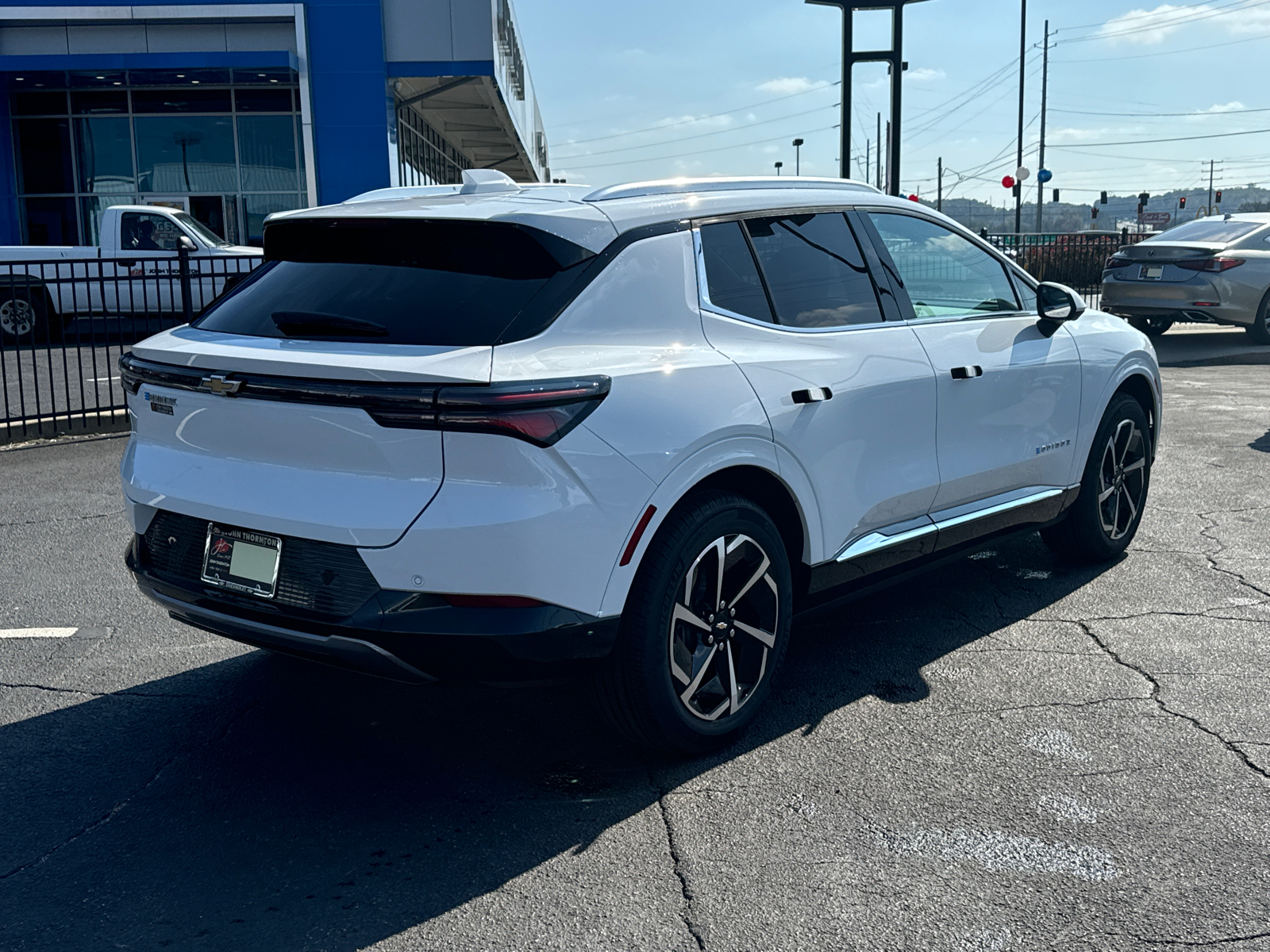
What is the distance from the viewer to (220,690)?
4.51 m

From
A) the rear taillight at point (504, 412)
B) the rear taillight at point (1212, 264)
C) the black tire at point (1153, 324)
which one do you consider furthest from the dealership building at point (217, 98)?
the rear taillight at point (504, 412)

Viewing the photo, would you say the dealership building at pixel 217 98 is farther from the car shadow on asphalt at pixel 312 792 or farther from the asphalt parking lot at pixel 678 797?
the car shadow on asphalt at pixel 312 792

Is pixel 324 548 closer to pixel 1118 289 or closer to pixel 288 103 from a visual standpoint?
pixel 1118 289

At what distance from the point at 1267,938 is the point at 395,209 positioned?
3.06 meters

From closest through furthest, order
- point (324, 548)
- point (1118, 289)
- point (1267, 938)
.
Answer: point (1267, 938) → point (324, 548) → point (1118, 289)

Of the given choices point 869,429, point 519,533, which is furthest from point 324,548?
point 869,429

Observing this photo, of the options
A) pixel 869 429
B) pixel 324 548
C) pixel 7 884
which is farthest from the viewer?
pixel 869 429

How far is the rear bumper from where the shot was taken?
3250mm

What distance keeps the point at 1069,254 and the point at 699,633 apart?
946 inches

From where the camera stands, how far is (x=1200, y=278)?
15.1m

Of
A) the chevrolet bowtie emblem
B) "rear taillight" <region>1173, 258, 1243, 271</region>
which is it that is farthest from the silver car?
the chevrolet bowtie emblem

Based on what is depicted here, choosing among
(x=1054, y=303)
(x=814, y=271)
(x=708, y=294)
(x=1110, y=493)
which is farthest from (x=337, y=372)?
(x=1110, y=493)

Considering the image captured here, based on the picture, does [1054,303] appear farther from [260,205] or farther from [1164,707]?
[260,205]

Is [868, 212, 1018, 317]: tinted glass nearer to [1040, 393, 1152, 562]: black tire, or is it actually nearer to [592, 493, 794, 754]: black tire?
[1040, 393, 1152, 562]: black tire
